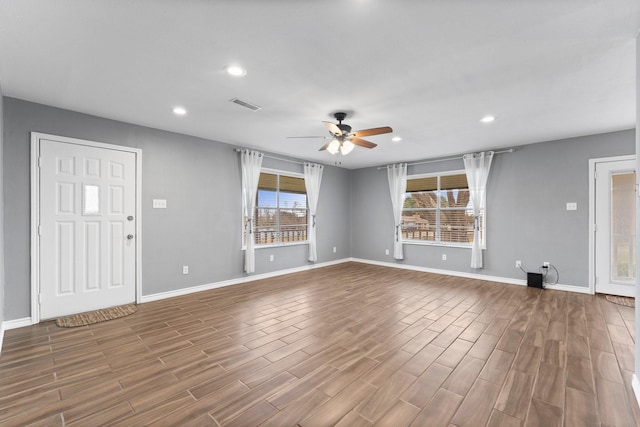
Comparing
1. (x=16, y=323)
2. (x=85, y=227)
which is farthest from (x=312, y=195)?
(x=16, y=323)

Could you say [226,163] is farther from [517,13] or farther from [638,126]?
[638,126]

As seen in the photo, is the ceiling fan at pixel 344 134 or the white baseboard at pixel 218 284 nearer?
the ceiling fan at pixel 344 134

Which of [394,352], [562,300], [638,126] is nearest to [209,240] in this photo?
[394,352]

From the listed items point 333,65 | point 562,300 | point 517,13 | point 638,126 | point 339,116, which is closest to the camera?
point 517,13

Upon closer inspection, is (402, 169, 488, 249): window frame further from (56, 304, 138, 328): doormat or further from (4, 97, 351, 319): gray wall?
(56, 304, 138, 328): doormat

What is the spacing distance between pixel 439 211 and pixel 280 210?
3.50 meters

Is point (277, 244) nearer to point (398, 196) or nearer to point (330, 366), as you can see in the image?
point (398, 196)

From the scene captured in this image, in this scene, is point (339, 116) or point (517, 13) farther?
point (339, 116)

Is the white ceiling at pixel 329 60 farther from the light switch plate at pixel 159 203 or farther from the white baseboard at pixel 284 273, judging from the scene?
the white baseboard at pixel 284 273

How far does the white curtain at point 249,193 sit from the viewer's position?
5172 mm

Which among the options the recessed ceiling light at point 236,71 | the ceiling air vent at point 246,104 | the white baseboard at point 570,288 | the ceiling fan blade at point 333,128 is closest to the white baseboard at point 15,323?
the ceiling air vent at point 246,104

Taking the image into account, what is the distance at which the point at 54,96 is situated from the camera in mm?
3059

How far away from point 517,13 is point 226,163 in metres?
4.38

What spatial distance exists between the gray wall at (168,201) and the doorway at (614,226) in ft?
17.5
